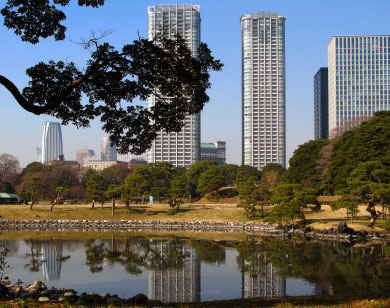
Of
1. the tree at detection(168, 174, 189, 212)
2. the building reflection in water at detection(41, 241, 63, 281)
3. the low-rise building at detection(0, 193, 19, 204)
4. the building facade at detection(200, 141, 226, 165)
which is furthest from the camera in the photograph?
the building facade at detection(200, 141, 226, 165)

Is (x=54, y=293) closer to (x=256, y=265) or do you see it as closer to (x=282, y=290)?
(x=282, y=290)

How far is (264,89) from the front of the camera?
4894 inches

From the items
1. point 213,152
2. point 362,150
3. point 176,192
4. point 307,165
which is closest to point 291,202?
point 362,150

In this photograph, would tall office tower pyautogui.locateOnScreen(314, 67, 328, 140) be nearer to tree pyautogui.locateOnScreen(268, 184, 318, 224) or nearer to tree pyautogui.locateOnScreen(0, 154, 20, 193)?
tree pyautogui.locateOnScreen(0, 154, 20, 193)

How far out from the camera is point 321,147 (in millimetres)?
57125

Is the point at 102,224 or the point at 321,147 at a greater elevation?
the point at 321,147

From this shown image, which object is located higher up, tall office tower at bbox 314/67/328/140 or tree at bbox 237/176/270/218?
tall office tower at bbox 314/67/328/140

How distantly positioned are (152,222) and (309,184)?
22.3 m

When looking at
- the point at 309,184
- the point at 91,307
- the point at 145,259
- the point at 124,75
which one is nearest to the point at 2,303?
the point at 91,307

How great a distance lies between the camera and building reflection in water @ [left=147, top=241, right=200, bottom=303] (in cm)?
1412

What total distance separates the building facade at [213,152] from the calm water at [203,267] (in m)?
154

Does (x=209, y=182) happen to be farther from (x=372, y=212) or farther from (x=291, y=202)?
(x=372, y=212)

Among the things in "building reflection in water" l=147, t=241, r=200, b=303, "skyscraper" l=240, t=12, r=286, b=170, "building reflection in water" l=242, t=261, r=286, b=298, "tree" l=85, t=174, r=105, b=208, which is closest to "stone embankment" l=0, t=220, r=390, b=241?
"tree" l=85, t=174, r=105, b=208

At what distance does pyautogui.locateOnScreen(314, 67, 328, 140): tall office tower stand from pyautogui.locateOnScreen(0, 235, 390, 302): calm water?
132m
